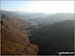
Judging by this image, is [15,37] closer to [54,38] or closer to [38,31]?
[38,31]

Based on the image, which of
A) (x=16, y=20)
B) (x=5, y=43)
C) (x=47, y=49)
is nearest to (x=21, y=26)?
(x=16, y=20)

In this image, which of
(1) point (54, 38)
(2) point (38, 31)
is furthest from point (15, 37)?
(1) point (54, 38)

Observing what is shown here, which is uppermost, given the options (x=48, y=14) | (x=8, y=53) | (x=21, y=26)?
(x=48, y=14)

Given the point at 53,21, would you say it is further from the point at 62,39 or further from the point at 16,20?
the point at 16,20
